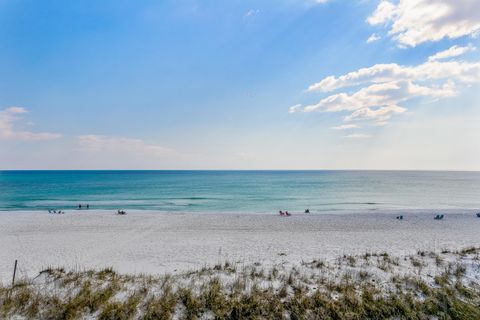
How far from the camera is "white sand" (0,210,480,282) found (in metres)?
12.5

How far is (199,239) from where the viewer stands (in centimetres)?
1722

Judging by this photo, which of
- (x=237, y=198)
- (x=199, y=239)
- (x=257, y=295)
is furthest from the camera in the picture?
(x=237, y=198)

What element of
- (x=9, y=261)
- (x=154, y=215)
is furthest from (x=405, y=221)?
(x=9, y=261)

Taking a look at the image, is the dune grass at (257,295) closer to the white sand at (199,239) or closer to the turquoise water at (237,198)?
the white sand at (199,239)

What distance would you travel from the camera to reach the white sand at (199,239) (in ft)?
40.8

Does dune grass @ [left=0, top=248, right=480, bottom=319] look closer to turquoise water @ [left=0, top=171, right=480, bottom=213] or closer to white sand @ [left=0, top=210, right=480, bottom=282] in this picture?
white sand @ [left=0, top=210, right=480, bottom=282]

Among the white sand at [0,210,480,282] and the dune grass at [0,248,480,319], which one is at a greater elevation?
the dune grass at [0,248,480,319]

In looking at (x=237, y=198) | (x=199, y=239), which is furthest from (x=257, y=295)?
(x=237, y=198)

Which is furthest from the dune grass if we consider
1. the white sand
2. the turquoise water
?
the turquoise water

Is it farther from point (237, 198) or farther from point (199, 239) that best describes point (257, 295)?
point (237, 198)

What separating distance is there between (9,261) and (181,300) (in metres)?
12.0

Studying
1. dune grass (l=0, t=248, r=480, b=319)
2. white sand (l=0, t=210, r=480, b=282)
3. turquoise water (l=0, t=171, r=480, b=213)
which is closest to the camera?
dune grass (l=0, t=248, r=480, b=319)

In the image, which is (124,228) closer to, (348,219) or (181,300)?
(181,300)

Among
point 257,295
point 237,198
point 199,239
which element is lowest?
point 237,198
